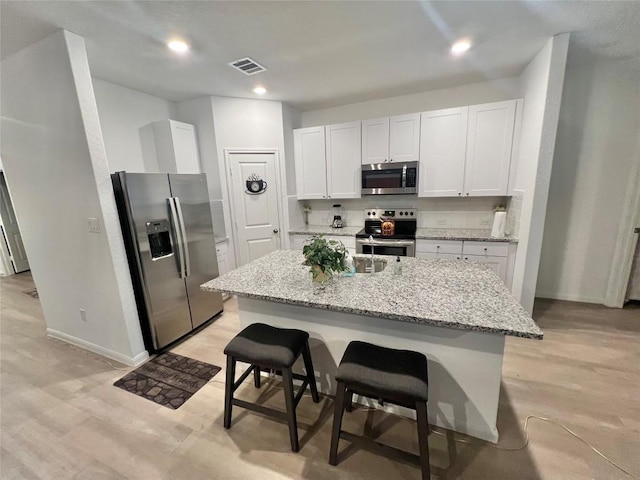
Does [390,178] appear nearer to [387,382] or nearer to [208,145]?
[208,145]

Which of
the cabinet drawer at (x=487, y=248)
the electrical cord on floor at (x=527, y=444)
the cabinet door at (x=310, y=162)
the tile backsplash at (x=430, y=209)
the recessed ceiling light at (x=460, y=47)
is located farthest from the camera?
the cabinet door at (x=310, y=162)

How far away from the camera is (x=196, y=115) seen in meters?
3.47

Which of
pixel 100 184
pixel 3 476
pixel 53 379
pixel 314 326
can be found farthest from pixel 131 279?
pixel 314 326

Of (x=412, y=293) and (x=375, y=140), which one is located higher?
(x=375, y=140)

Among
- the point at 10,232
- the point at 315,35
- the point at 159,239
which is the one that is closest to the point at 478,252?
the point at 315,35

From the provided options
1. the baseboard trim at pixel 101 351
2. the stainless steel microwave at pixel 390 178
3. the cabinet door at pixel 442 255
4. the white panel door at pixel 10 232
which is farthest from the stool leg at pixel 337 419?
the white panel door at pixel 10 232

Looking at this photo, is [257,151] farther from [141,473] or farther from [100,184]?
[141,473]

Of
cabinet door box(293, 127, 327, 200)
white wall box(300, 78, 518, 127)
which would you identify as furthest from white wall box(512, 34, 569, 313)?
cabinet door box(293, 127, 327, 200)

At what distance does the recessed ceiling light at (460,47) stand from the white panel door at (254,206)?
2366 millimetres

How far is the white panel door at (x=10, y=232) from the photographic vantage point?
5016 millimetres

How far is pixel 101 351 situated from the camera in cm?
259

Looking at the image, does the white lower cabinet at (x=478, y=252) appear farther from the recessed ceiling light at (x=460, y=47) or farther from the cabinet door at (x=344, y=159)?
the recessed ceiling light at (x=460, y=47)

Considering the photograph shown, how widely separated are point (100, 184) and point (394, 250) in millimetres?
3062

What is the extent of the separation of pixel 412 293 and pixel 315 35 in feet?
6.85
